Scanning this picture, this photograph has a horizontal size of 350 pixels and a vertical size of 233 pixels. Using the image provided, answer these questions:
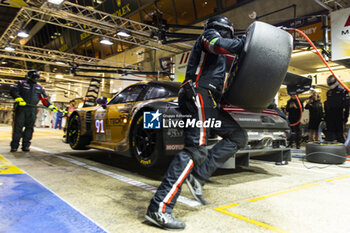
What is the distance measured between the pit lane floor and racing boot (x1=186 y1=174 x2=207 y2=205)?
69 mm

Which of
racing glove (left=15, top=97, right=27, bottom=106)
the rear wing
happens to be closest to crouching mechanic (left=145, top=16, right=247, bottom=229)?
the rear wing

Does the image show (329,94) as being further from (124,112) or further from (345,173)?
(124,112)

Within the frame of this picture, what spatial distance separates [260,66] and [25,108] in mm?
5534

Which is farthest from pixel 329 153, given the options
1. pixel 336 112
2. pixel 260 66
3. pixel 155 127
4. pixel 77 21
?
pixel 77 21

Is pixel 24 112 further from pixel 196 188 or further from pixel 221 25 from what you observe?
pixel 221 25

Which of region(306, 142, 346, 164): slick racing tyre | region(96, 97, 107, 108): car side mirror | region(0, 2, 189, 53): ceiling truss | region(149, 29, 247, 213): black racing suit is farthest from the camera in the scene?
region(0, 2, 189, 53): ceiling truss

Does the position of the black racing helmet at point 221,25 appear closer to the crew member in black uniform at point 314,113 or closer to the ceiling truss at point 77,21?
the crew member in black uniform at point 314,113

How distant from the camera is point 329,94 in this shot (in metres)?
6.38

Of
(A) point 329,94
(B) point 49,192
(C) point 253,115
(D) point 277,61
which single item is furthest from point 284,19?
(B) point 49,192

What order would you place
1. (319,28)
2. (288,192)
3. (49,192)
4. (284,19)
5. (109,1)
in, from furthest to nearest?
(109,1) → (284,19) → (319,28) → (288,192) → (49,192)

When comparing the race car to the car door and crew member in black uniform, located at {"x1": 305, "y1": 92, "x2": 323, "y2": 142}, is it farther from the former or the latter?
crew member in black uniform, located at {"x1": 305, "y1": 92, "x2": 323, "y2": 142}

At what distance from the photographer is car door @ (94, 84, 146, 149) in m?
3.89

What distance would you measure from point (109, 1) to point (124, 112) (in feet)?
54.6

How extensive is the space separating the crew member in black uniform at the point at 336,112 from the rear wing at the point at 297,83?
11.6 ft
